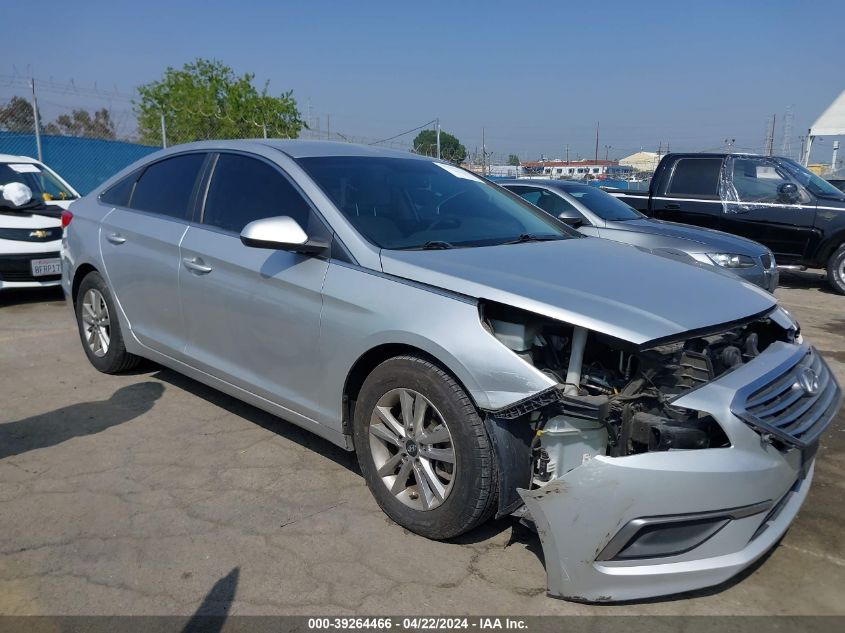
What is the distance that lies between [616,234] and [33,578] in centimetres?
630

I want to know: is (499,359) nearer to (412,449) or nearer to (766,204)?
(412,449)

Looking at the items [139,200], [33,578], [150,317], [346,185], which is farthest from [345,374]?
[139,200]

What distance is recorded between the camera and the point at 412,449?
117 inches

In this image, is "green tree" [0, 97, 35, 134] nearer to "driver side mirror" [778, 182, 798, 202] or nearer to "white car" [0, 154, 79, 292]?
"white car" [0, 154, 79, 292]

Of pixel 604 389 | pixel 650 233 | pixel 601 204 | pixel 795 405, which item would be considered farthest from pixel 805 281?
pixel 604 389

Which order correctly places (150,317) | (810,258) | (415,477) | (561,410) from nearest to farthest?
(561,410) → (415,477) → (150,317) → (810,258)

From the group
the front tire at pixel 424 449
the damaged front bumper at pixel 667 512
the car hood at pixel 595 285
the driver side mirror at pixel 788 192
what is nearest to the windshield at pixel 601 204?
the driver side mirror at pixel 788 192

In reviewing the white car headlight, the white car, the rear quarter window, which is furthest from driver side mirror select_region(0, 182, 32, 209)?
the white car headlight

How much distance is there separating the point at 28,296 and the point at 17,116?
6.37 m

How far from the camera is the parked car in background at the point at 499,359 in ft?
8.00

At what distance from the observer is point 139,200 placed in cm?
465

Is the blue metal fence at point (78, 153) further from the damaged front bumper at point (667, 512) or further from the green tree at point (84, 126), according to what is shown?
the damaged front bumper at point (667, 512)

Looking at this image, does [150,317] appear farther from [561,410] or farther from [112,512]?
[561,410]

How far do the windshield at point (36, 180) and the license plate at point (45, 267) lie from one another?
1.10 m
